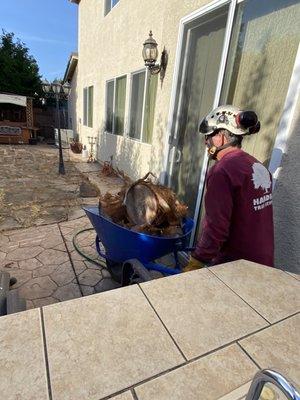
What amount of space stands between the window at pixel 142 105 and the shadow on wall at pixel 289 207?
13.2ft

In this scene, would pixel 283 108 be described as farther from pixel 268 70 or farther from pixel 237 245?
pixel 237 245

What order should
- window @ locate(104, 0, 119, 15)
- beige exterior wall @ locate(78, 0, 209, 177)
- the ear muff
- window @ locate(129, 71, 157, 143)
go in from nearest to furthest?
1. the ear muff
2. beige exterior wall @ locate(78, 0, 209, 177)
3. window @ locate(129, 71, 157, 143)
4. window @ locate(104, 0, 119, 15)

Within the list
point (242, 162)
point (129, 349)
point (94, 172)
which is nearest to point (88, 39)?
point (94, 172)

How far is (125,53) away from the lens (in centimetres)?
695

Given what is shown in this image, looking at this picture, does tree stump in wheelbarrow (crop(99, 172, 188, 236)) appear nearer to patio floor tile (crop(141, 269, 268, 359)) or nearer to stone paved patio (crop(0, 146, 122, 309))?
patio floor tile (crop(141, 269, 268, 359))

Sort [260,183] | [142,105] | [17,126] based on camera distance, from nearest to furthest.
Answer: [260,183]
[142,105]
[17,126]

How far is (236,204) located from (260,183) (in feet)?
0.71

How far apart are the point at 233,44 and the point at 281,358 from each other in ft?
9.36

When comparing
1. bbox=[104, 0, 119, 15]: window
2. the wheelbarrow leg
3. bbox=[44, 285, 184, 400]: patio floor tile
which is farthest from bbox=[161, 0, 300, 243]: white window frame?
bbox=[104, 0, 119, 15]: window

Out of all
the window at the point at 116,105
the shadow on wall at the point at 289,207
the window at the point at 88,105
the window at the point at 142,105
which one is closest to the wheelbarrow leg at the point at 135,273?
the shadow on wall at the point at 289,207

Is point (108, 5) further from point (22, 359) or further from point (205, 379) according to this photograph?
point (205, 379)

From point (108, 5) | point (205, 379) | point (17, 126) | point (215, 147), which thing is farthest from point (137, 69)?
point (17, 126)

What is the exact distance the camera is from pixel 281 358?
95 cm

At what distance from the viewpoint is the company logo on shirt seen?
68.7 inches
